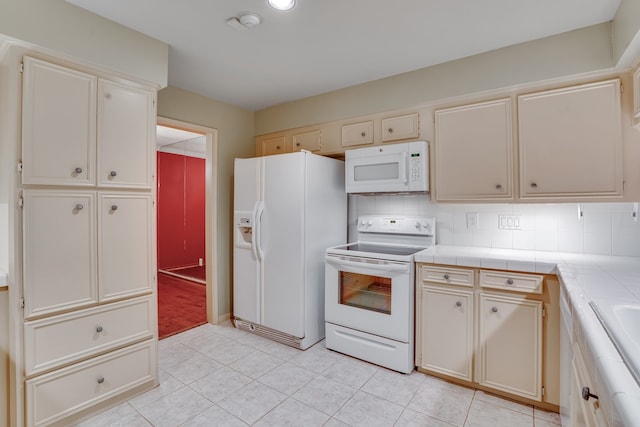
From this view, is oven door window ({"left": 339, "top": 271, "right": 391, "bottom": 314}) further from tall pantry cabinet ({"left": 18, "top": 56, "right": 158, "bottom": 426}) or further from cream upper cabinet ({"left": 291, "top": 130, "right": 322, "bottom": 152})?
tall pantry cabinet ({"left": 18, "top": 56, "right": 158, "bottom": 426})

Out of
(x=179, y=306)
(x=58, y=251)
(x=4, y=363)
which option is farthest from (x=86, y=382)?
(x=179, y=306)

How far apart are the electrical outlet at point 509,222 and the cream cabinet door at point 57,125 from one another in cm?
292

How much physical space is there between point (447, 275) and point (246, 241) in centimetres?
189

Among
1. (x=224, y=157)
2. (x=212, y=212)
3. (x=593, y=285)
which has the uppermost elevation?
(x=224, y=157)

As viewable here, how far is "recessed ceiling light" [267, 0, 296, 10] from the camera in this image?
1.76 m

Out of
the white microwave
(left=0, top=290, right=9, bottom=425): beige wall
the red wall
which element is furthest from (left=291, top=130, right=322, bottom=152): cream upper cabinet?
the red wall

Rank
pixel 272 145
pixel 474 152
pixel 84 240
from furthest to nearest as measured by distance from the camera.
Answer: pixel 272 145, pixel 474 152, pixel 84 240

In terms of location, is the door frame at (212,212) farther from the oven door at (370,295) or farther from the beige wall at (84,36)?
the oven door at (370,295)

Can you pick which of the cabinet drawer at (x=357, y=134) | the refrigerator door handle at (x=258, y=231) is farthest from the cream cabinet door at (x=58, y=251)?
the cabinet drawer at (x=357, y=134)

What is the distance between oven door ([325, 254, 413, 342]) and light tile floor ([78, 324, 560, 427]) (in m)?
0.33

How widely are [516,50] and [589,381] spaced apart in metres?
2.17

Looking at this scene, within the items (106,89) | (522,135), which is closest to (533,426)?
(522,135)

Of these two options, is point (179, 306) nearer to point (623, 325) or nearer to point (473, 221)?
point (473, 221)

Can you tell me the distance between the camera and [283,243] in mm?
2867
